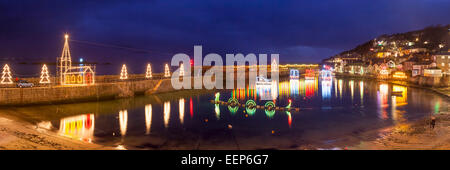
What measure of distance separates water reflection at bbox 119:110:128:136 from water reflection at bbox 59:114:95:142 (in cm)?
178

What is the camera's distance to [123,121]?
2152 cm

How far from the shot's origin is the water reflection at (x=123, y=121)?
18281mm

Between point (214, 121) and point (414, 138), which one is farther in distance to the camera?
point (214, 121)

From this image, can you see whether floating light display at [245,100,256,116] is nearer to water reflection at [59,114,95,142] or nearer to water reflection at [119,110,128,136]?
water reflection at [119,110,128,136]

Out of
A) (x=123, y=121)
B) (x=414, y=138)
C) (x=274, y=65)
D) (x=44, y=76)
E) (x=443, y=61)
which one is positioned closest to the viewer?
(x=414, y=138)

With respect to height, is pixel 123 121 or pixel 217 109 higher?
pixel 217 109

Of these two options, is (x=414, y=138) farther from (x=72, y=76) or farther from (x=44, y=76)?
(x=44, y=76)

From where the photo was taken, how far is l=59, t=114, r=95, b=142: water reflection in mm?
16934

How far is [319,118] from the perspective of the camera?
23109 millimetres

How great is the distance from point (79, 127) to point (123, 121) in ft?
10.3

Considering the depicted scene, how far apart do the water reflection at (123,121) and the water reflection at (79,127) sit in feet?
5.84

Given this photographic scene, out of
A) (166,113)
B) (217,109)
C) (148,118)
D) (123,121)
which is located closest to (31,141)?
(123,121)

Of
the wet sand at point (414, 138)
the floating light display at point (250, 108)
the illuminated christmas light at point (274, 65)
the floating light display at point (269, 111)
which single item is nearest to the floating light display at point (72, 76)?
the floating light display at point (250, 108)
